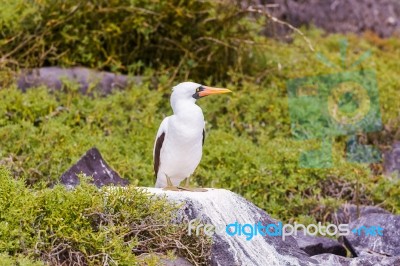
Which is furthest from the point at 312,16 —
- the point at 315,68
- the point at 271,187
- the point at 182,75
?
the point at 271,187

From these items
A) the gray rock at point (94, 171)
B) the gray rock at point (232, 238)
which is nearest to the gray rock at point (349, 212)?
the gray rock at point (232, 238)

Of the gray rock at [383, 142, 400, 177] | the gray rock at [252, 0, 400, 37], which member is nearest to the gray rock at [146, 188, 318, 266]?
the gray rock at [383, 142, 400, 177]

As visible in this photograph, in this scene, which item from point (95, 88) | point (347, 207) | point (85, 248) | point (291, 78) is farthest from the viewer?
point (291, 78)

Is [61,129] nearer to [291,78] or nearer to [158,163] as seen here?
[158,163]

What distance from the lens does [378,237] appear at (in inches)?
235

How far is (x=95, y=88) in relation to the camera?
9.03 metres

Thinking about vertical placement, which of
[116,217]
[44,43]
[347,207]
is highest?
[44,43]

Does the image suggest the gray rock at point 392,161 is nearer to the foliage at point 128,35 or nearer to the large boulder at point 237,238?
the foliage at point 128,35

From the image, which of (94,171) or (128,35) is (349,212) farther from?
(128,35)

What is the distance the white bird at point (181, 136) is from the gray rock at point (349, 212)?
1696 millimetres

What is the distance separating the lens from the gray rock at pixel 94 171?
643 cm

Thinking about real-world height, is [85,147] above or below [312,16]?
below

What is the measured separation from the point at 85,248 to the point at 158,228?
18.9 inches

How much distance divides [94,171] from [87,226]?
1.66 metres
